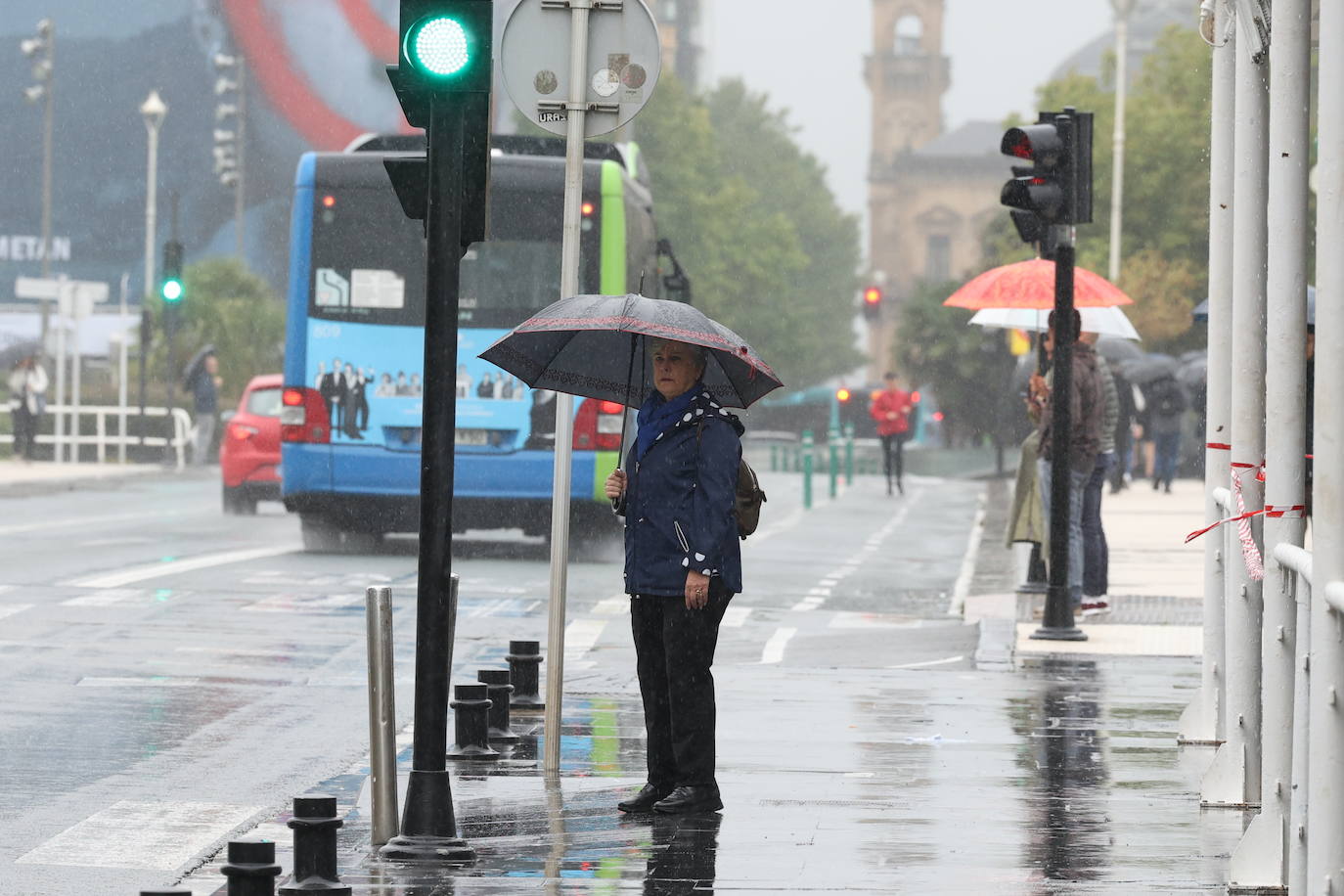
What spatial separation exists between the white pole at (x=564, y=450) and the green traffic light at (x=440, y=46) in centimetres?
149

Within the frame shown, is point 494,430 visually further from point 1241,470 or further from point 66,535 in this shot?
point 1241,470

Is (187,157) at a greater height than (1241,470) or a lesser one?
greater

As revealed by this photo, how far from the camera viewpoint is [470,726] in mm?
9445

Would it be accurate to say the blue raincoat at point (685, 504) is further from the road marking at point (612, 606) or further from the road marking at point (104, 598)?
the road marking at point (104, 598)

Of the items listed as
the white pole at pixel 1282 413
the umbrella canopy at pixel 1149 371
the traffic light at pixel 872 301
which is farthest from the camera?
the traffic light at pixel 872 301

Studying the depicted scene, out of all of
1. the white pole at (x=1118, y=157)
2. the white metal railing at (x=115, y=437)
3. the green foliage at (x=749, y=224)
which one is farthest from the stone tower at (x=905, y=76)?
the white metal railing at (x=115, y=437)

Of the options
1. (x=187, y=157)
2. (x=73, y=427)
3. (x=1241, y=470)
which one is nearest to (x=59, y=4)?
(x=187, y=157)

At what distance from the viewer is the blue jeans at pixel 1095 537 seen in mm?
15734

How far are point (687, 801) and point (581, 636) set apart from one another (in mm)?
6806

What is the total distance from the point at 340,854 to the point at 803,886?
4.69 feet

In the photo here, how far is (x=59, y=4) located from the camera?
3086 inches

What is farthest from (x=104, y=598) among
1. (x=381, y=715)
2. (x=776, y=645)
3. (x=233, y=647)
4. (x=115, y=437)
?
(x=115, y=437)

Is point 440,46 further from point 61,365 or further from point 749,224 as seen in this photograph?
point 749,224

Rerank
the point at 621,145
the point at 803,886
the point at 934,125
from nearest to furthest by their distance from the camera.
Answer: the point at 803,886 < the point at 621,145 < the point at 934,125
